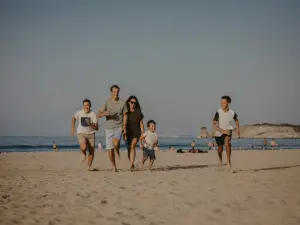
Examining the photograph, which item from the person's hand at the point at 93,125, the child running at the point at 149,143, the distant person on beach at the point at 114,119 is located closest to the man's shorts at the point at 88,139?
the person's hand at the point at 93,125

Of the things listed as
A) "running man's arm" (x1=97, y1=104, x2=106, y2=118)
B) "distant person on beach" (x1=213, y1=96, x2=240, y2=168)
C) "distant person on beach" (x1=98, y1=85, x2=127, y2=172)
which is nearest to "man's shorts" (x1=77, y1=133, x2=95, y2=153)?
"distant person on beach" (x1=98, y1=85, x2=127, y2=172)

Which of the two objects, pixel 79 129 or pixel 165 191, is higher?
pixel 79 129

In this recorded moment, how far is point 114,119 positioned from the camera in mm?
8555

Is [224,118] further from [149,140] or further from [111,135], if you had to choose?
[111,135]

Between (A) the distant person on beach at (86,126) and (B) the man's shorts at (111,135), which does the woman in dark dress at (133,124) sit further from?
(A) the distant person on beach at (86,126)

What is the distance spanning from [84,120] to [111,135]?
0.93 meters

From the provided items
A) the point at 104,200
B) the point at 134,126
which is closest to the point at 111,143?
the point at 134,126

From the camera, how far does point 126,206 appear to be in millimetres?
4297

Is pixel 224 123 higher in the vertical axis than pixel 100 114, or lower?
lower

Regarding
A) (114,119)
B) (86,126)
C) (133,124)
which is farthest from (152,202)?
(86,126)

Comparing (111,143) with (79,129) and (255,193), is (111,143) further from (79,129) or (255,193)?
(255,193)

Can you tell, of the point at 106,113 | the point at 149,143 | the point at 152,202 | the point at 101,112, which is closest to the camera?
the point at 152,202

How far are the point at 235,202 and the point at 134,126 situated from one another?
4.71m

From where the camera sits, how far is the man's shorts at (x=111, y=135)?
8430mm
